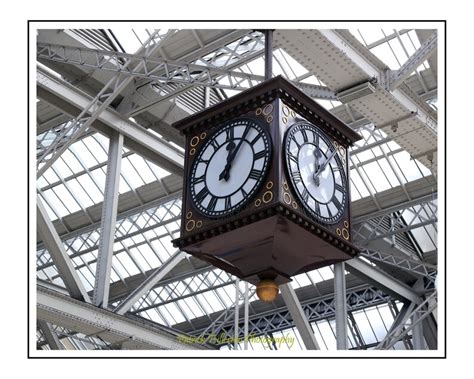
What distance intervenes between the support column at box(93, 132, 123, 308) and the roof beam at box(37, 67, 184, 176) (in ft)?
1.28

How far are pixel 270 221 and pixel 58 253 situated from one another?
11483 mm

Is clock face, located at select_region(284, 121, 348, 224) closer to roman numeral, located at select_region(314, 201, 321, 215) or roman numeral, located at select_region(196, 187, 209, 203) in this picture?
roman numeral, located at select_region(314, 201, 321, 215)

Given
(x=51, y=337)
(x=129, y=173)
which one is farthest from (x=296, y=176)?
(x=129, y=173)

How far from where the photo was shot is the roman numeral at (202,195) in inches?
407

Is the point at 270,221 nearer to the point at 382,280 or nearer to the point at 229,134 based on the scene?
the point at 229,134

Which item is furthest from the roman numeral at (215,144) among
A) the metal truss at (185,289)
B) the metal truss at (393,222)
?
the metal truss at (185,289)

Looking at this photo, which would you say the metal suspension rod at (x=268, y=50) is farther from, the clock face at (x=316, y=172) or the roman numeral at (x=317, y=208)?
the roman numeral at (x=317, y=208)

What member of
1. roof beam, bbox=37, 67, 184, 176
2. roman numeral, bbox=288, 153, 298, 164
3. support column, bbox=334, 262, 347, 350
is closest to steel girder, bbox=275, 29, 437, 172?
roman numeral, bbox=288, 153, 298, 164

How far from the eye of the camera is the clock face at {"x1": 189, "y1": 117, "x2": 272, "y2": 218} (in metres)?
9.98

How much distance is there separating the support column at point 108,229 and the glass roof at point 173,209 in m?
2.91

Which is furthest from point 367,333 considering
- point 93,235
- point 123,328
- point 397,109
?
point 397,109

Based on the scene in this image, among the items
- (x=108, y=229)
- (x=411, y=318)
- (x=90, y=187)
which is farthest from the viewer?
(x=411, y=318)

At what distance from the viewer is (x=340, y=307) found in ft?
90.2
